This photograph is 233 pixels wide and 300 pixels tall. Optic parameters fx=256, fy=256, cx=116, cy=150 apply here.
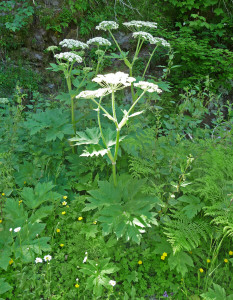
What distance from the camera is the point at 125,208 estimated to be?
88.7 inches

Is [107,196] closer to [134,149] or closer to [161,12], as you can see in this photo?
[134,149]

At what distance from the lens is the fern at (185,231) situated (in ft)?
6.74

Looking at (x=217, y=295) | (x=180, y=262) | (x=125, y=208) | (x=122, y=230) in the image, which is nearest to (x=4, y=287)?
(x=122, y=230)

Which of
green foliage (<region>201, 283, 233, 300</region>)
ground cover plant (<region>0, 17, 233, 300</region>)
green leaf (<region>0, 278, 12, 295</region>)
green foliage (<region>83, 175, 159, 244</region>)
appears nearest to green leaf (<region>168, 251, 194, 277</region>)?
ground cover plant (<region>0, 17, 233, 300</region>)

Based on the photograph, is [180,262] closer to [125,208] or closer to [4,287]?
[125,208]

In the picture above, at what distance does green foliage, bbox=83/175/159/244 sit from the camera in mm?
2074

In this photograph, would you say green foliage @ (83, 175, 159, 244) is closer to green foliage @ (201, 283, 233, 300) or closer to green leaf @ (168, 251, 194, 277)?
green leaf @ (168, 251, 194, 277)

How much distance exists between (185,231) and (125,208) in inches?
21.4

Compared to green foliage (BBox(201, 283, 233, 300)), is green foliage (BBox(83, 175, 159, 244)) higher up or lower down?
higher up

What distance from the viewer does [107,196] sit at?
2354 millimetres

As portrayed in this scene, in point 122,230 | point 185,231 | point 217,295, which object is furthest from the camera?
point 185,231

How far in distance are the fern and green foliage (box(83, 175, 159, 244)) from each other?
0.19m

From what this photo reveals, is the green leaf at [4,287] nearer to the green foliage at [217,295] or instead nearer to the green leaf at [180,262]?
the green leaf at [180,262]

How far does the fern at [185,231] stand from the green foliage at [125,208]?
19 cm
